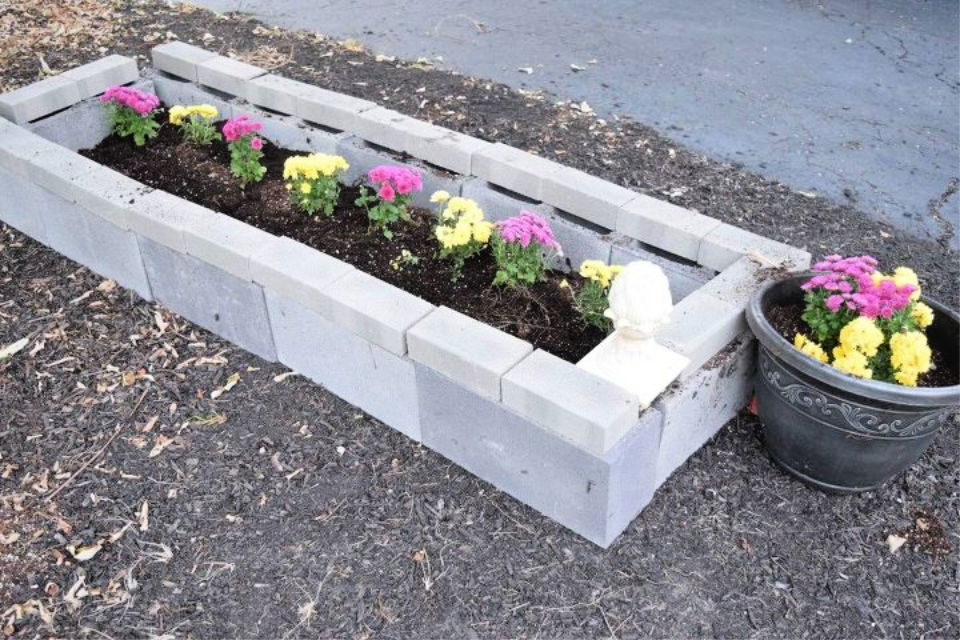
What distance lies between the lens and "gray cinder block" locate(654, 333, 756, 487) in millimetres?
2869

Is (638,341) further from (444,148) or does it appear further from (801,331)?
(444,148)

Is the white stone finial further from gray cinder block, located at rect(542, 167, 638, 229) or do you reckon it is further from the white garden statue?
gray cinder block, located at rect(542, 167, 638, 229)

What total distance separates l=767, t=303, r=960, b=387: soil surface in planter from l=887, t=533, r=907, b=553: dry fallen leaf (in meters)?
0.50

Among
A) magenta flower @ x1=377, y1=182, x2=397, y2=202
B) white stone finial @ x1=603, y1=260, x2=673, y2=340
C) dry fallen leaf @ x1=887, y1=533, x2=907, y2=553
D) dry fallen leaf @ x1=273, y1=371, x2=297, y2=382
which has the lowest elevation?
dry fallen leaf @ x1=887, y1=533, x2=907, y2=553

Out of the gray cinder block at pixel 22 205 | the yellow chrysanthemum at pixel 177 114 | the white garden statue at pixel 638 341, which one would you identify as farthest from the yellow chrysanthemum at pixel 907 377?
the gray cinder block at pixel 22 205

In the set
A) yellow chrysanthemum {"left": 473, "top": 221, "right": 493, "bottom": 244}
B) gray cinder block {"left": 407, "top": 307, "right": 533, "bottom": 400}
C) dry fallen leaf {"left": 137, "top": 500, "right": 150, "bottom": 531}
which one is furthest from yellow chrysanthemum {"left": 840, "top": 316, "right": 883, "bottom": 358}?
dry fallen leaf {"left": 137, "top": 500, "right": 150, "bottom": 531}

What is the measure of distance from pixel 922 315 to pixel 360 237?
2198 millimetres

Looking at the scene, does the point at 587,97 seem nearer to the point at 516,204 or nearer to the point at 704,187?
the point at 704,187

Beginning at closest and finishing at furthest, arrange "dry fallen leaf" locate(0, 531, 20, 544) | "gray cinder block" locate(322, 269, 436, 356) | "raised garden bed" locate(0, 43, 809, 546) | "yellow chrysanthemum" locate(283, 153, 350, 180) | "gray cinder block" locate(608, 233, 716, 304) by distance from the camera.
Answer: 1. "raised garden bed" locate(0, 43, 809, 546)
2. "dry fallen leaf" locate(0, 531, 20, 544)
3. "gray cinder block" locate(322, 269, 436, 356)
4. "gray cinder block" locate(608, 233, 716, 304)
5. "yellow chrysanthemum" locate(283, 153, 350, 180)

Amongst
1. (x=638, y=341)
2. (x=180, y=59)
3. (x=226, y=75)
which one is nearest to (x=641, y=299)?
(x=638, y=341)

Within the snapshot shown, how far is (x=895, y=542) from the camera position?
2848 millimetres

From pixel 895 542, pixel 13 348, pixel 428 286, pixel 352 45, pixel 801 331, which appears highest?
pixel 801 331

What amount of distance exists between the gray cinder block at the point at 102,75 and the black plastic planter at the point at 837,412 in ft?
12.2

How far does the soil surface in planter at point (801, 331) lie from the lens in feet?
9.35
